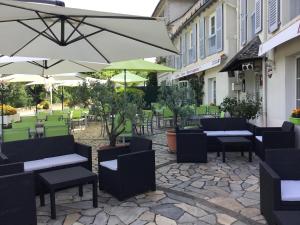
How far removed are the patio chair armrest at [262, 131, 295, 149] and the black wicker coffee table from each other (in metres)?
3.94

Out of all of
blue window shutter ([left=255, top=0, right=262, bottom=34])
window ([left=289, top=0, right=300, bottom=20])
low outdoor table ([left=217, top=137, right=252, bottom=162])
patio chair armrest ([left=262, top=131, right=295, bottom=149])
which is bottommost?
low outdoor table ([left=217, top=137, right=252, bottom=162])

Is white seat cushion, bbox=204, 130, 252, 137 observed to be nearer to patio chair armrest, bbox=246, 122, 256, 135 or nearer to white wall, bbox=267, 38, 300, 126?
patio chair armrest, bbox=246, 122, 256, 135

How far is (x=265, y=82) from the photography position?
9.66m

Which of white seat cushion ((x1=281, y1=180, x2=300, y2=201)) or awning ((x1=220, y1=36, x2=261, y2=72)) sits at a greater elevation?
awning ((x1=220, y1=36, x2=261, y2=72))

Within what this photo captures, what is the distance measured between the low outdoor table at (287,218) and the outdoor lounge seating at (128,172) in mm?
2358

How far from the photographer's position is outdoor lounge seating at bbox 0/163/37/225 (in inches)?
149

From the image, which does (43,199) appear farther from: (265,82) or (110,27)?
(265,82)

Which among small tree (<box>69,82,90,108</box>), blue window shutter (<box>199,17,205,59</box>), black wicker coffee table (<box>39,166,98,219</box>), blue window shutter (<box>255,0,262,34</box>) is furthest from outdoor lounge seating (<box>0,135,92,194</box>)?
blue window shutter (<box>199,17,205,59</box>)

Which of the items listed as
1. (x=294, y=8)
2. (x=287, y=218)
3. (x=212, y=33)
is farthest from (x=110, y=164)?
(x=212, y=33)

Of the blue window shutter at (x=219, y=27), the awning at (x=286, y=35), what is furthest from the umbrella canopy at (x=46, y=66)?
the blue window shutter at (x=219, y=27)

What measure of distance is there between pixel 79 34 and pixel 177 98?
173 inches

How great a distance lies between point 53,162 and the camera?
17.7ft

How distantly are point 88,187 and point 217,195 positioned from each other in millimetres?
2296

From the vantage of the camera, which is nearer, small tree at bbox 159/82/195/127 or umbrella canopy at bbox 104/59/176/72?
umbrella canopy at bbox 104/59/176/72
